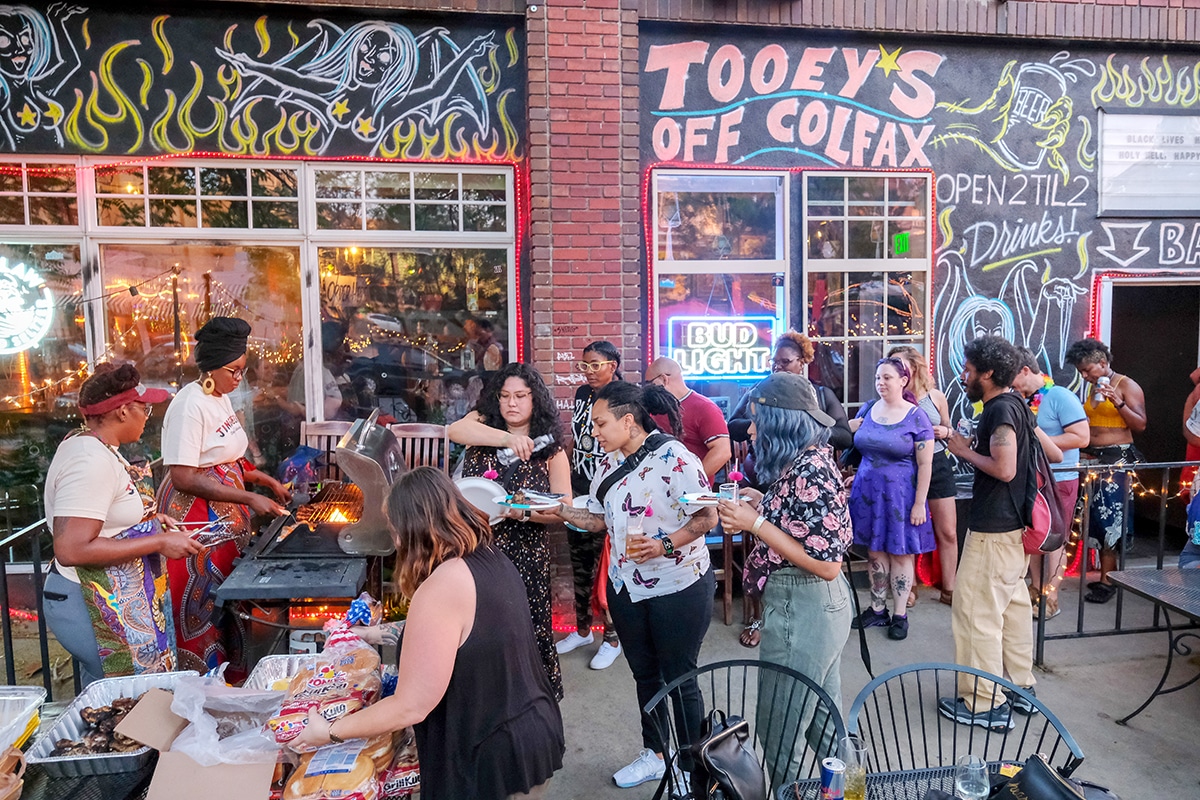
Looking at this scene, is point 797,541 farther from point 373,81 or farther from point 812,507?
point 373,81

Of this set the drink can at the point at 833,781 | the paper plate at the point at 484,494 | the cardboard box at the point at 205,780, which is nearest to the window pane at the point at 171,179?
the paper plate at the point at 484,494

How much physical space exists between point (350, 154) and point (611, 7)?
2.25 metres

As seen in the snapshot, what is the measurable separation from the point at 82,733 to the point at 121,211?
4.41m

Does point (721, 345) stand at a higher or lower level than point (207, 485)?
higher

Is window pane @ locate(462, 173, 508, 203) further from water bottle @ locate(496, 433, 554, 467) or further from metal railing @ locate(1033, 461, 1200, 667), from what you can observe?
metal railing @ locate(1033, 461, 1200, 667)

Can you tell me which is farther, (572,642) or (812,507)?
(572,642)

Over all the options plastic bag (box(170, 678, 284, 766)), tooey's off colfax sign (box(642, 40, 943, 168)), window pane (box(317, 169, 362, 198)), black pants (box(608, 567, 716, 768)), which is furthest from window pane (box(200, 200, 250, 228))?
black pants (box(608, 567, 716, 768))

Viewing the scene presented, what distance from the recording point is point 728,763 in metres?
2.43

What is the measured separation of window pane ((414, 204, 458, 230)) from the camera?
6117 millimetres

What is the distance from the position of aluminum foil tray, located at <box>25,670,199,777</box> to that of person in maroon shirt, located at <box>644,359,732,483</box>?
3.02 metres

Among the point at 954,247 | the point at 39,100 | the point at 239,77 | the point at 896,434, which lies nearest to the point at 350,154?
the point at 239,77

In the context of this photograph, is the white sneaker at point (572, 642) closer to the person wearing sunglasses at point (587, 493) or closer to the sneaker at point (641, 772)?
the person wearing sunglasses at point (587, 493)

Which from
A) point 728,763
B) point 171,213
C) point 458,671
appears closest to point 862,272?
point 728,763

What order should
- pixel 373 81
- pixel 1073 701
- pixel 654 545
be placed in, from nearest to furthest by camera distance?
pixel 654 545 < pixel 1073 701 < pixel 373 81
